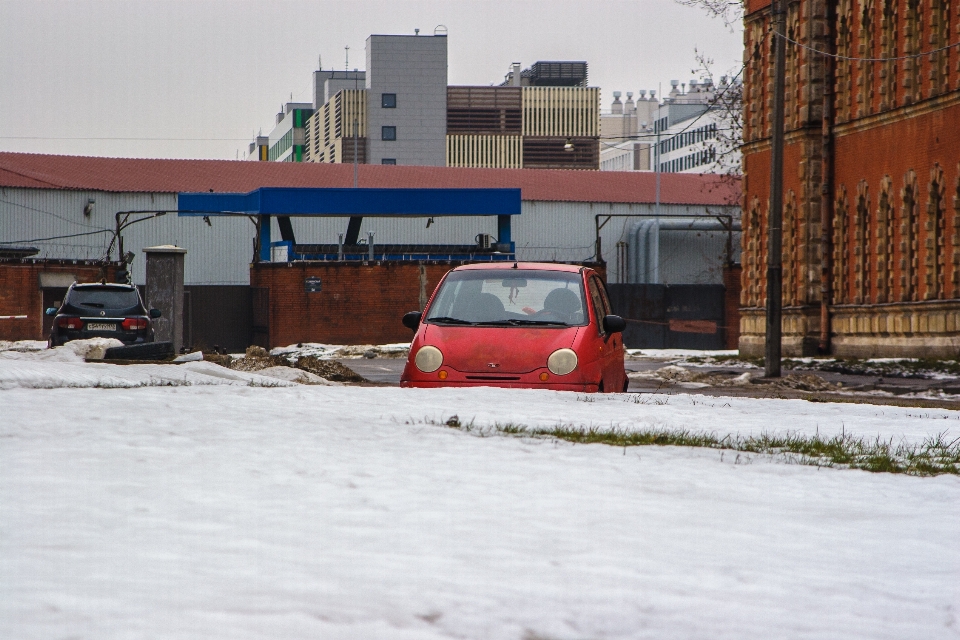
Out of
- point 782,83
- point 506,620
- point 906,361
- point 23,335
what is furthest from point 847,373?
point 23,335

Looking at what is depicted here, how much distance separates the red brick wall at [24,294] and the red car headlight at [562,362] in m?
33.8

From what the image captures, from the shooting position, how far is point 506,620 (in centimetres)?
339

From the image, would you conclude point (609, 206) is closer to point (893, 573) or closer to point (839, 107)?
point (839, 107)

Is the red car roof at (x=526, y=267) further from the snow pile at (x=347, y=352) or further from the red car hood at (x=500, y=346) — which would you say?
the snow pile at (x=347, y=352)

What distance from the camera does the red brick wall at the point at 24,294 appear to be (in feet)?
137

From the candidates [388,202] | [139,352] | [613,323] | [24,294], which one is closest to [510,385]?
[613,323]

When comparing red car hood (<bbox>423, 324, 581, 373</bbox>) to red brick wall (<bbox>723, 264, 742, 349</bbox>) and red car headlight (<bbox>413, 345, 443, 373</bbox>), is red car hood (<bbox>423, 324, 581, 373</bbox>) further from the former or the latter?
red brick wall (<bbox>723, 264, 742, 349</bbox>)

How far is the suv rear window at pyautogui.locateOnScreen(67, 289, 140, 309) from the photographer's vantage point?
77.0 ft

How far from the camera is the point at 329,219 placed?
193 ft

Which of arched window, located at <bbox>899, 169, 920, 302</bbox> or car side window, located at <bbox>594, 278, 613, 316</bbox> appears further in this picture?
arched window, located at <bbox>899, 169, 920, 302</bbox>

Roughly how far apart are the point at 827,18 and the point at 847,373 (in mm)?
9339

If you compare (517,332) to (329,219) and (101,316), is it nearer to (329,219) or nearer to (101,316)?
(101,316)

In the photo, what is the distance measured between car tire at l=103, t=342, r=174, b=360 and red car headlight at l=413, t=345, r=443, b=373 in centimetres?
665

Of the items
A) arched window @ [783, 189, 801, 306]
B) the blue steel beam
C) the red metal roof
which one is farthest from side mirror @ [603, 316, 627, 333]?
the red metal roof
